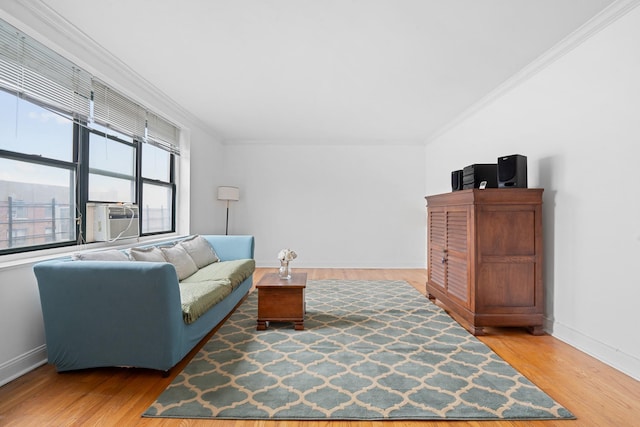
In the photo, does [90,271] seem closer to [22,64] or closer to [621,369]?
[22,64]

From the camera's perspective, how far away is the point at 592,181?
99.4 inches

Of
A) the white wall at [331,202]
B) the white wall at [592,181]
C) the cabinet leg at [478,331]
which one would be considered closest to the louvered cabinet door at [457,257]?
the cabinet leg at [478,331]

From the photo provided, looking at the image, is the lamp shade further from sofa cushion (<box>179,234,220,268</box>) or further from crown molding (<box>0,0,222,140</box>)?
crown molding (<box>0,0,222,140</box>)

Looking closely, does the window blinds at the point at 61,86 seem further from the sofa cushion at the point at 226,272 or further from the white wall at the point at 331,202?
the white wall at the point at 331,202

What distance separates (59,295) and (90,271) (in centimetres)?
28

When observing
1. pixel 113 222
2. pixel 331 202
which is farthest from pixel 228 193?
pixel 113 222

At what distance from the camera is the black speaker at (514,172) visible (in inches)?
116

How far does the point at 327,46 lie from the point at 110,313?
2.58 m

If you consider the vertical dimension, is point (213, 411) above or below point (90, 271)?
below

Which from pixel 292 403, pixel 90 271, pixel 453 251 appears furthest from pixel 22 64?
pixel 453 251

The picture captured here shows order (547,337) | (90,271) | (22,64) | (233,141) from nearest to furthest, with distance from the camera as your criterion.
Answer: (90,271) → (22,64) → (547,337) → (233,141)

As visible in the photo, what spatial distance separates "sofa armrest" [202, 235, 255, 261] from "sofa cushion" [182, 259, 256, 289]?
0.29m

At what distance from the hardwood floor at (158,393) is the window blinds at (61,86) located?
6.42 ft

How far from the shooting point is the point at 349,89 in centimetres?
368
